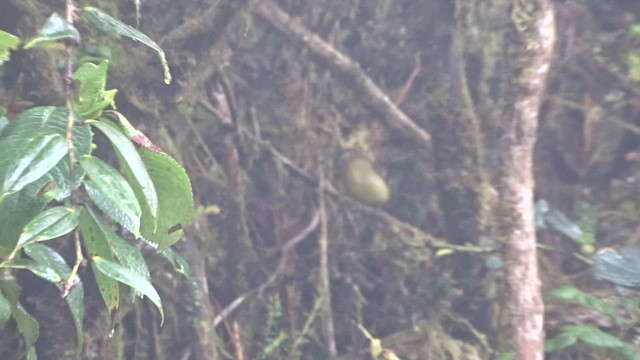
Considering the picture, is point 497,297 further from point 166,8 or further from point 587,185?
point 166,8

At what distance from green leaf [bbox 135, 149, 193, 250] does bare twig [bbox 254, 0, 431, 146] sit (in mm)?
1127

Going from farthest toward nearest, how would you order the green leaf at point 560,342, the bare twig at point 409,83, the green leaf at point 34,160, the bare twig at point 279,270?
1. the bare twig at point 409,83
2. the bare twig at point 279,270
3. the green leaf at point 560,342
4. the green leaf at point 34,160

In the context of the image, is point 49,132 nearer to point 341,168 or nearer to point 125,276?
point 125,276

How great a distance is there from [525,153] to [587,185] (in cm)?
44

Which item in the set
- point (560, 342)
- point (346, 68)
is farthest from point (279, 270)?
point (560, 342)

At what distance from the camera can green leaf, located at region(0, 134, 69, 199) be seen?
0.73 m

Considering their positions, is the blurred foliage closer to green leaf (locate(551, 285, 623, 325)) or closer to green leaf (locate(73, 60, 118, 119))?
green leaf (locate(551, 285, 623, 325))

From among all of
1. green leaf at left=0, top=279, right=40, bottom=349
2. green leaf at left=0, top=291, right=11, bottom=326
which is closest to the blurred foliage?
green leaf at left=0, top=279, right=40, bottom=349

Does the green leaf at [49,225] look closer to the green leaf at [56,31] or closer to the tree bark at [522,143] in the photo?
the green leaf at [56,31]

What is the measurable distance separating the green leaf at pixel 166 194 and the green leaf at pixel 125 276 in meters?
0.10

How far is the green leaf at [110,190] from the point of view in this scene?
778 millimetres

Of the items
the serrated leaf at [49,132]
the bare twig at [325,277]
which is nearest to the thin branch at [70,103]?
the serrated leaf at [49,132]

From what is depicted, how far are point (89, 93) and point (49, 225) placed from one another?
208mm

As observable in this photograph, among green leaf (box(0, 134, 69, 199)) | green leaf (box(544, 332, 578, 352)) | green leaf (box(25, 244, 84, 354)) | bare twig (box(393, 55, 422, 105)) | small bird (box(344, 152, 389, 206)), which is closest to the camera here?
green leaf (box(0, 134, 69, 199))
